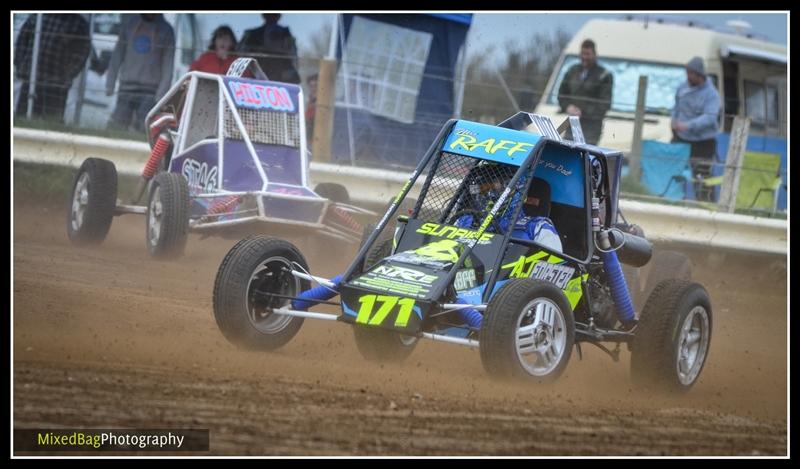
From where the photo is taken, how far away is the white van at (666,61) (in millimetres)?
16156

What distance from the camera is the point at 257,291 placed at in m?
6.94

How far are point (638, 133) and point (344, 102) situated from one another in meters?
3.75

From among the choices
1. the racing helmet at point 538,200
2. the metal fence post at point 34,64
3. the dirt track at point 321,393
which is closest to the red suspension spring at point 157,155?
the dirt track at point 321,393

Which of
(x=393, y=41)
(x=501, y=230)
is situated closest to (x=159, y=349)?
(x=501, y=230)

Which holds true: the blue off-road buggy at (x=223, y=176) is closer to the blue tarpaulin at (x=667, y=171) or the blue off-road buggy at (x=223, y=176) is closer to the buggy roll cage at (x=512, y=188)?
the buggy roll cage at (x=512, y=188)

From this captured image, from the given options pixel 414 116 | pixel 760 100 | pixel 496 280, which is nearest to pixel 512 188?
pixel 496 280

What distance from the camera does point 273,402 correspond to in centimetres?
572

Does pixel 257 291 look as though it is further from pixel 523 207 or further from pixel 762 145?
pixel 762 145

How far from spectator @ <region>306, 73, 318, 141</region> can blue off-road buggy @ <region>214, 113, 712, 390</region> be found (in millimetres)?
5736

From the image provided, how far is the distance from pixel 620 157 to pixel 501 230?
1084 millimetres

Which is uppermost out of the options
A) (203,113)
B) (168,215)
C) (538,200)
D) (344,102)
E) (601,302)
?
(344,102)

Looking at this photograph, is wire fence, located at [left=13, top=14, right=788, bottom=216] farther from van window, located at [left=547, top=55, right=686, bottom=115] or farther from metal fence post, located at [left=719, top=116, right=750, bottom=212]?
van window, located at [left=547, top=55, right=686, bottom=115]

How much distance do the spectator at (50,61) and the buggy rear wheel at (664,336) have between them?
882 cm

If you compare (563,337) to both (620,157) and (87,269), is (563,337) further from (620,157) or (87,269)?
(87,269)
